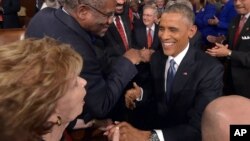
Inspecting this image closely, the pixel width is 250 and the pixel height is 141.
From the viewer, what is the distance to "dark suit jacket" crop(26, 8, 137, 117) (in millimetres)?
1527

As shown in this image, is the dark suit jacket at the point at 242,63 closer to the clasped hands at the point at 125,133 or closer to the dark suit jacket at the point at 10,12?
the clasped hands at the point at 125,133

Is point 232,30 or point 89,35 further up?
point 89,35

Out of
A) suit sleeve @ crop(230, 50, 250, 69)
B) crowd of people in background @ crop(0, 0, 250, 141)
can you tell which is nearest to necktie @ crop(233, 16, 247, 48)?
crowd of people in background @ crop(0, 0, 250, 141)

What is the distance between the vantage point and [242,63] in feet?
10.6

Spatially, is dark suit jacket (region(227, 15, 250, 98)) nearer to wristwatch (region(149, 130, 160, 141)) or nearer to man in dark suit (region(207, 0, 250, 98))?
man in dark suit (region(207, 0, 250, 98))

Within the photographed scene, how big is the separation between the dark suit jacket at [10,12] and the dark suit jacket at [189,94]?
4626 millimetres

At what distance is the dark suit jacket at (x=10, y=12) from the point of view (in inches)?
241

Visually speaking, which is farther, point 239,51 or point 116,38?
point 239,51

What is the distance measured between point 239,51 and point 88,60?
216cm

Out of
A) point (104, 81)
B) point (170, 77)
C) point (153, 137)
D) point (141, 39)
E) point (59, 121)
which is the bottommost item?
point (141, 39)

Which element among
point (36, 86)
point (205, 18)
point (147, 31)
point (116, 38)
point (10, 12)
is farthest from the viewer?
point (10, 12)

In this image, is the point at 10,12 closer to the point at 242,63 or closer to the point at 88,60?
the point at 242,63

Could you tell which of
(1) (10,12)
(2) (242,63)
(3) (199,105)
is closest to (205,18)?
(2) (242,63)

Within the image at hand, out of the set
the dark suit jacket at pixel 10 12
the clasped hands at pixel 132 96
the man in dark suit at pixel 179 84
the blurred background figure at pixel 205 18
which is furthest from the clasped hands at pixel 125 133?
the dark suit jacket at pixel 10 12
